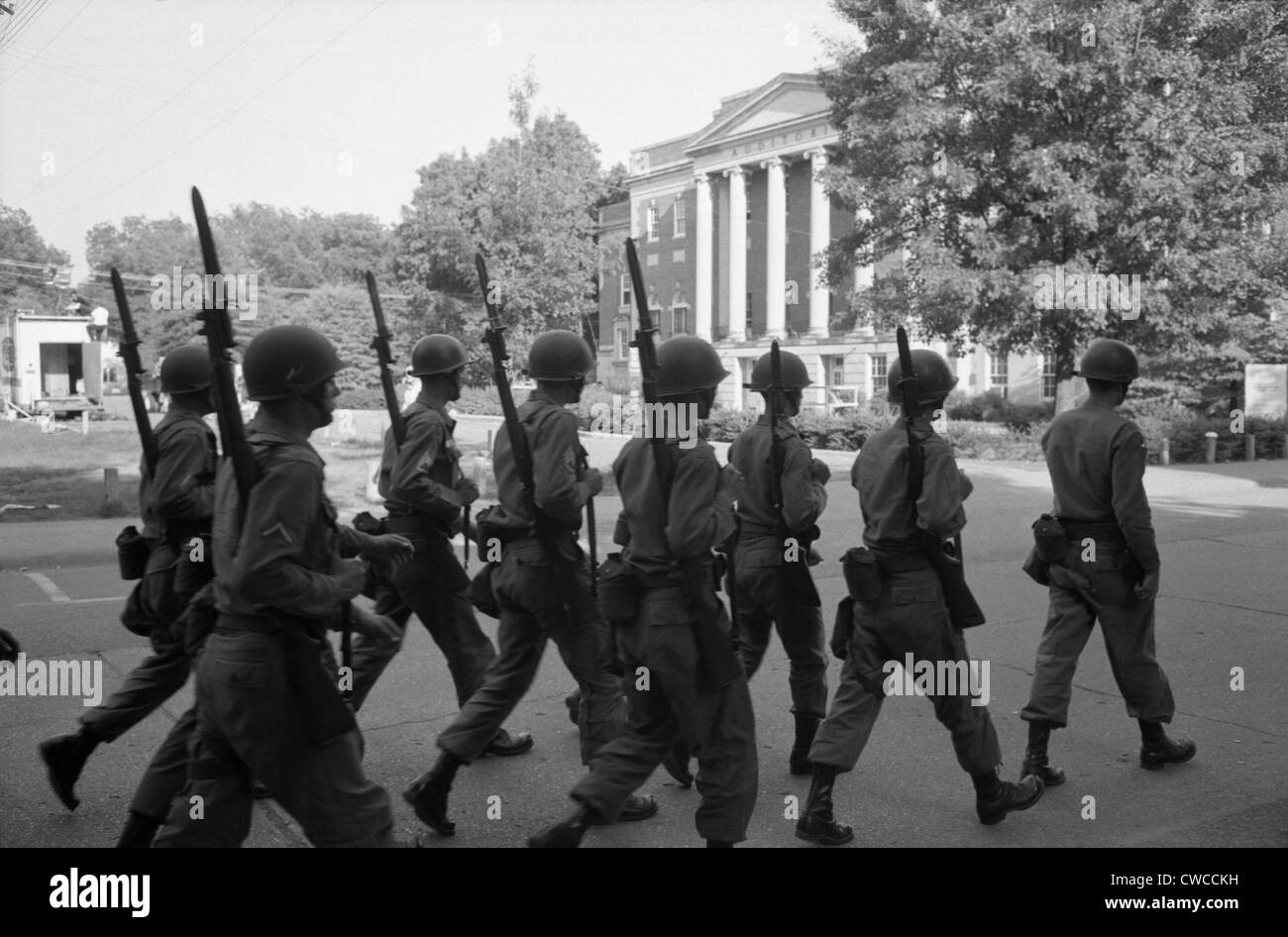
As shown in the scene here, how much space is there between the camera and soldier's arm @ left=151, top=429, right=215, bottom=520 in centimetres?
484

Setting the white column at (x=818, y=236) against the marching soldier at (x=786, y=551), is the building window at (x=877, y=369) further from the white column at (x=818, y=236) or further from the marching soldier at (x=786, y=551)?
the marching soldier at (x=786, y=551)

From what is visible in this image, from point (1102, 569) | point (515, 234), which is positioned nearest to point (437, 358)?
point (1102, 569)

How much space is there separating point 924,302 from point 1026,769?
19838 millimetres

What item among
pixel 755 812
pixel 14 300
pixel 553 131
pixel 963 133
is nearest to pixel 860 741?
pixel 755 812

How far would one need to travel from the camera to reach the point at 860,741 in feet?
15.5

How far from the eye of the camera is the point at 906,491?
4.77 meters

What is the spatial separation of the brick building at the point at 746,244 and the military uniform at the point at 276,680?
136 feet

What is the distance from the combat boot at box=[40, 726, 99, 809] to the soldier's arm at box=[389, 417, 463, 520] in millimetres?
1611

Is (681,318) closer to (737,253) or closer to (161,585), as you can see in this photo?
(737,253)

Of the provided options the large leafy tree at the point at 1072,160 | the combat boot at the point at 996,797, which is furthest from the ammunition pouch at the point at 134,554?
the large leafy tree at the point at 1072,160

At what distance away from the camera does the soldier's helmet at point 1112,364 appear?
5531 mm

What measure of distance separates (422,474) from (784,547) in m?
1.65

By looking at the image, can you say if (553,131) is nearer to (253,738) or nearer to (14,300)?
(14,300)

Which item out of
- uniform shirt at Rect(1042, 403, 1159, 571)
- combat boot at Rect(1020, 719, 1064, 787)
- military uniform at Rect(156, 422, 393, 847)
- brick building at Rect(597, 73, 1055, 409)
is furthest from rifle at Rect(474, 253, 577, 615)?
brick building at Rect(597, 73, 1055, 409)
